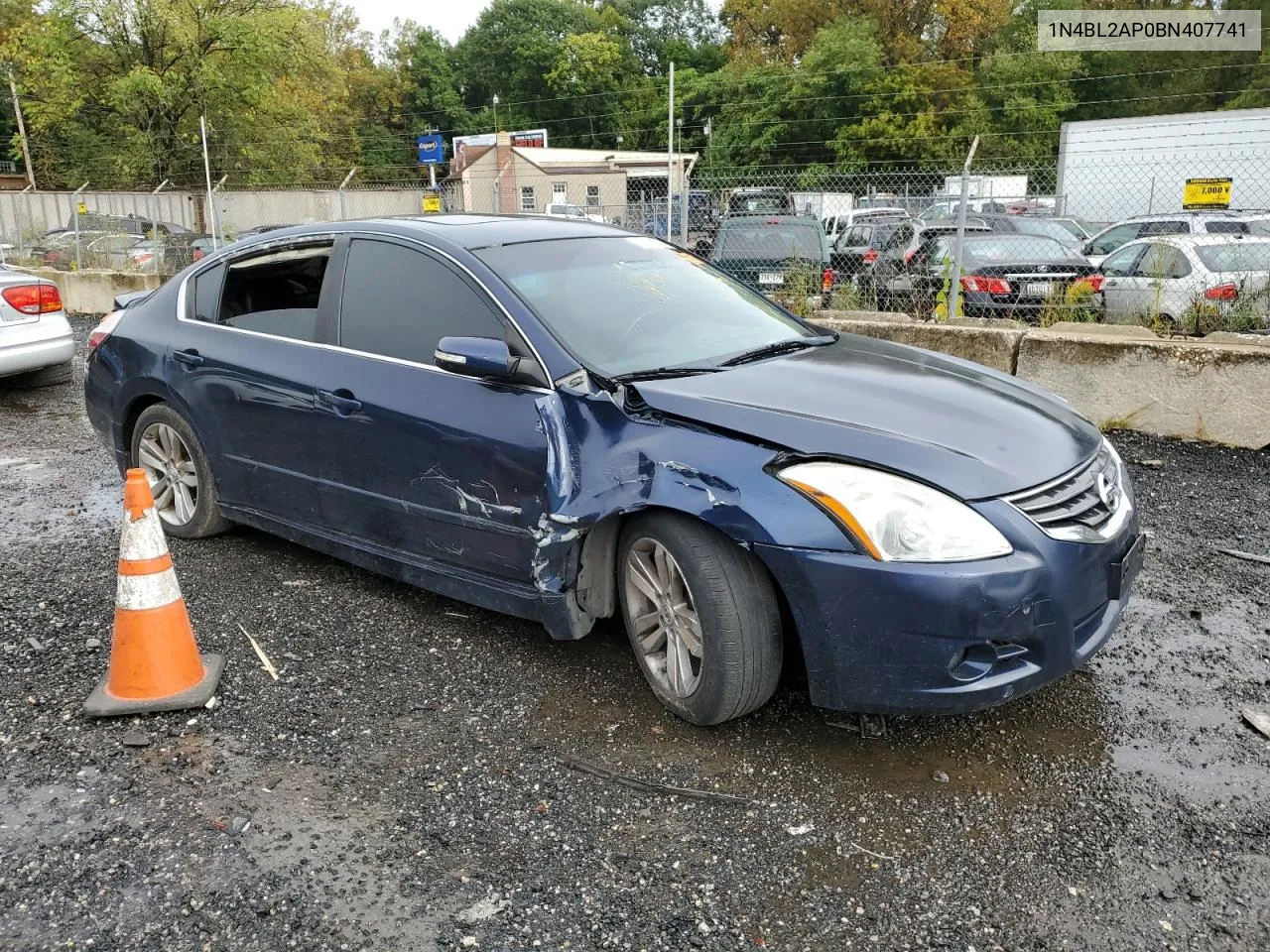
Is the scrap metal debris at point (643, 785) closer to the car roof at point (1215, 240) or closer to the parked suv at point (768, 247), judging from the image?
the parked suv at point (768, 247)

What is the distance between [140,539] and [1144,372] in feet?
20.0

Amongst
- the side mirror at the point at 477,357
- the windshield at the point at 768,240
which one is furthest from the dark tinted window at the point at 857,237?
the side mirror at the point at 477,357

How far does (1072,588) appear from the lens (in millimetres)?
2846

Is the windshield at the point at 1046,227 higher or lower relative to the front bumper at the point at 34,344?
higher

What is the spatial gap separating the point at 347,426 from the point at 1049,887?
2.87 metres

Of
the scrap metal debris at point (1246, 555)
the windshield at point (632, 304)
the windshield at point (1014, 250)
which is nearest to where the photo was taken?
the windshield at point (632, 304)

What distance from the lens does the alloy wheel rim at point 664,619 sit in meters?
3.15

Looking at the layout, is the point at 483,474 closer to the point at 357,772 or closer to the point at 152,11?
the point at 357,772

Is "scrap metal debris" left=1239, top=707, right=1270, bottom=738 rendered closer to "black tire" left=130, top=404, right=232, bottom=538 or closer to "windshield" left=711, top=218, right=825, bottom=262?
"black tire" left=130, top=404, right=232, bottom=538

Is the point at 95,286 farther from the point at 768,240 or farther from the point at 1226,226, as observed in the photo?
the point at 1226,226

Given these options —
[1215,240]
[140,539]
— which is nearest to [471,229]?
[140,539]

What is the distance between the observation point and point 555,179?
3275 cm

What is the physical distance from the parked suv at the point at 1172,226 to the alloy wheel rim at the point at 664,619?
10.1m

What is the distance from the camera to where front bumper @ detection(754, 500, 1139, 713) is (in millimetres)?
2734
